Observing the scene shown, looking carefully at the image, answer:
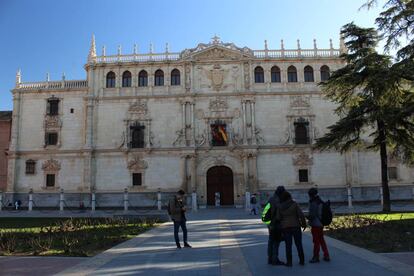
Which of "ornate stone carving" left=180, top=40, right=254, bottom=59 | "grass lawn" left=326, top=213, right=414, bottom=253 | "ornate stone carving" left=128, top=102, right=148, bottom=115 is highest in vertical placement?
"ornate stone carving" left=180, top=40, right=254, bottom=59

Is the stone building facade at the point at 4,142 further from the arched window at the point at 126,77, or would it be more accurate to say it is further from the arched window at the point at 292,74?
the arched window at the point at 292,74

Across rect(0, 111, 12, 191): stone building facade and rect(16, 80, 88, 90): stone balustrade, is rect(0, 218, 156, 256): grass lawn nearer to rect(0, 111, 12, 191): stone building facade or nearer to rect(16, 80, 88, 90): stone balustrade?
rect(16, 80, 88, 90): stone balustrade

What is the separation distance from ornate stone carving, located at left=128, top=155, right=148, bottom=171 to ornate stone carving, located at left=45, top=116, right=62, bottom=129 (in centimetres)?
874

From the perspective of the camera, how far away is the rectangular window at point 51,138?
137ft

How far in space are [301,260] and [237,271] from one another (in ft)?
5.64

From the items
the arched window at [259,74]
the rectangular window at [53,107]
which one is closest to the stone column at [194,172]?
the arched window at [259,74]

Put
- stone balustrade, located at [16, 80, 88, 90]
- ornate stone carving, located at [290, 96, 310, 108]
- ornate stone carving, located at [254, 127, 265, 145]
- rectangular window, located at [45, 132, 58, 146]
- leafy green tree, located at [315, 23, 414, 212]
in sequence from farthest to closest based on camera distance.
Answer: stone balustrade, located at [16, 80, 88, 90] < rectangular window, located at [45, 132, 58, 146] < ornate stone carving, located at [290, 96, 310, 108] < ornate stone carving, located at [254, 127, 265, 145] < leafy green tree, located at [315, 23, 414, 212]

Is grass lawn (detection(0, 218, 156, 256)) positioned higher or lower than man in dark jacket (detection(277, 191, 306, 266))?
lower

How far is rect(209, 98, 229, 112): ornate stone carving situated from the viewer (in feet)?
135

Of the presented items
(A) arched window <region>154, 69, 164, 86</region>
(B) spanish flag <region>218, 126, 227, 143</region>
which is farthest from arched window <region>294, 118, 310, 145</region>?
(A) arched window <region>154, 69, 164, 86</region>

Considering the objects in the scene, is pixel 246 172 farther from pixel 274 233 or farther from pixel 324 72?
pixel 274 233

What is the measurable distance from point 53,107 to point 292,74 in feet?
83.6

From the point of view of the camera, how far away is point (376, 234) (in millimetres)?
14172

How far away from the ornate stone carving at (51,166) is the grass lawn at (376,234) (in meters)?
31.0
